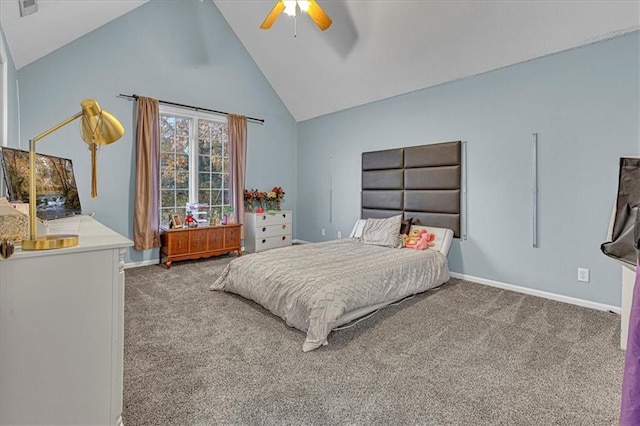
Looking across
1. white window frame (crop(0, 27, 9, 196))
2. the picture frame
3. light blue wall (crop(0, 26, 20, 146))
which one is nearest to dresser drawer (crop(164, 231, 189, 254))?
the picture frame

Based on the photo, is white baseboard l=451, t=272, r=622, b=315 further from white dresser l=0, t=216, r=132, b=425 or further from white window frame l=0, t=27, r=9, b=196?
white window frame l=0, t=27, r=9, b=196

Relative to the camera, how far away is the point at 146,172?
4.33m

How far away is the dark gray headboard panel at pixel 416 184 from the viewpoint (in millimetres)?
3924

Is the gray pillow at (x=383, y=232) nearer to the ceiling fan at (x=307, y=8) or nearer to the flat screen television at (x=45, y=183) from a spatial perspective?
the ceiling fan at (x=307, y=8)

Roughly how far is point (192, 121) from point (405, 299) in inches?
162

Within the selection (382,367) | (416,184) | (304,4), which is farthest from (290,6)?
(382,367)

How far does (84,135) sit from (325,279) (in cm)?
179

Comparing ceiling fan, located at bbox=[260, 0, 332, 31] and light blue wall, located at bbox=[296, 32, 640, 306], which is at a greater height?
ceiling fan, located at bbox=[260, 0, 332, 31]

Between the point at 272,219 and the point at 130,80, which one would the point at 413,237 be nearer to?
the point at 272,219

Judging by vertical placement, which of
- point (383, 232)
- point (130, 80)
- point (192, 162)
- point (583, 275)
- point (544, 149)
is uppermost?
point (130, 80)

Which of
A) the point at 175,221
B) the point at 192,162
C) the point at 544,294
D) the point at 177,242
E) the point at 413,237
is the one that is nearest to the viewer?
the point at 544,294

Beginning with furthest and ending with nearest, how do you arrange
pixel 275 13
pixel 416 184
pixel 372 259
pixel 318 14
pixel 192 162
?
pixel 192 162
pixel 416 184
pixel 372 259
pixel 275 13
pixel 318 14

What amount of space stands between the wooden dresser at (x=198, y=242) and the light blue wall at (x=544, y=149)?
2912 mm

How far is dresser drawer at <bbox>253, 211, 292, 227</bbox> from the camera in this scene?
531cm
